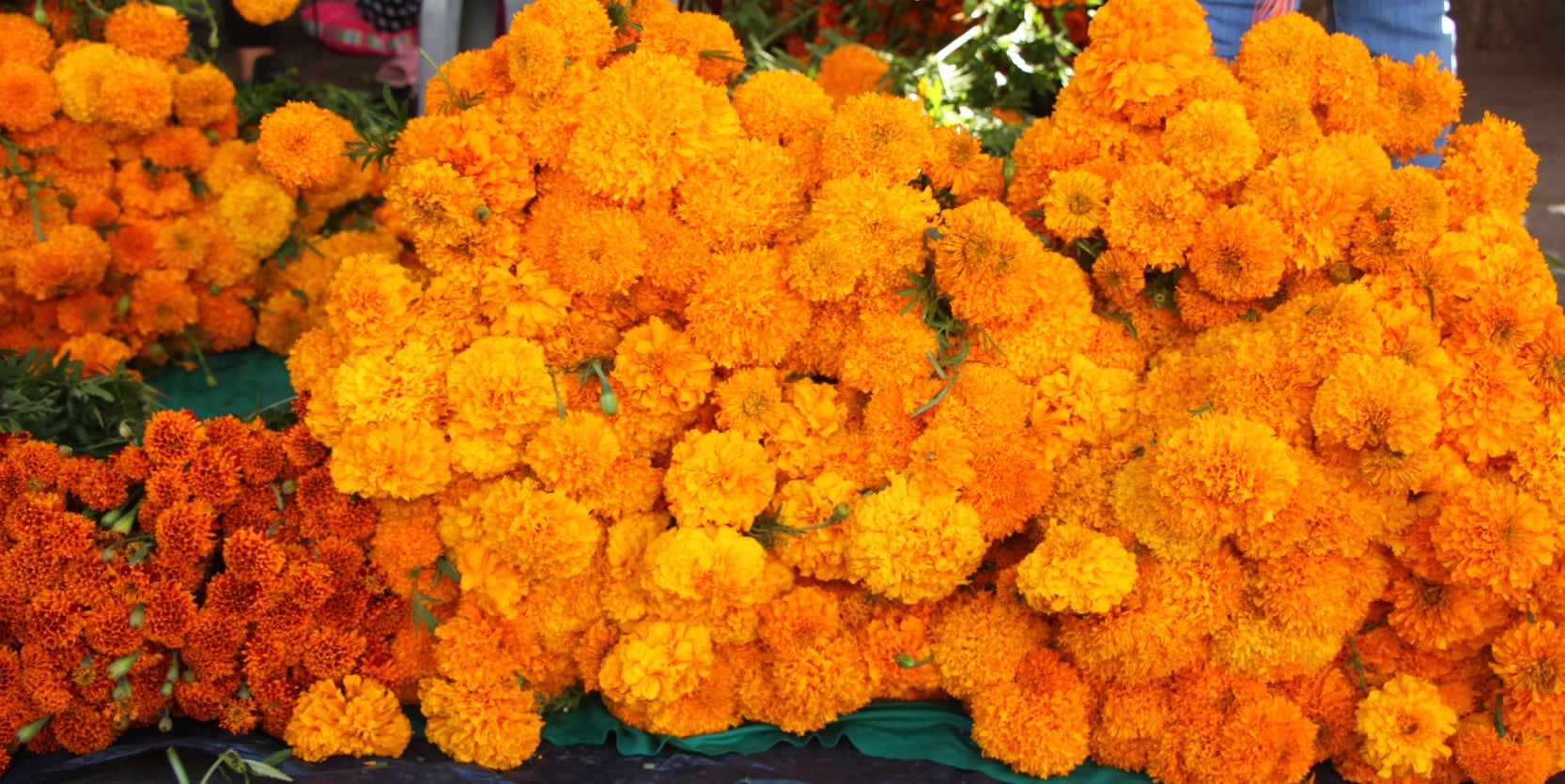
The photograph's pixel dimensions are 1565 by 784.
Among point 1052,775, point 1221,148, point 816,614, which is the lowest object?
point 1052,775

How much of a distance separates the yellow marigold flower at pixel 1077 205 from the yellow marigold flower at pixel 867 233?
22 cm

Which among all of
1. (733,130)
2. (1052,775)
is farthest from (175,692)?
(1052,775)

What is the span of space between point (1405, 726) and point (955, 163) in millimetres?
1233

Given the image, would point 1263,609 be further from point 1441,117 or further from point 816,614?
point 1441,117

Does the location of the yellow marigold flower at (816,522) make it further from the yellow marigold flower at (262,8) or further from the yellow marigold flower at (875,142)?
the yellow marigold flower at (262,8)

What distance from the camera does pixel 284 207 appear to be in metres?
3.07

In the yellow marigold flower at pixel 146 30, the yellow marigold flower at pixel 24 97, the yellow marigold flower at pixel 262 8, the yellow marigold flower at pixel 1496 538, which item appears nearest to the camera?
the yellow marigold flower at pixel 1496 538

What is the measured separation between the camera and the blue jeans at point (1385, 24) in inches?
107

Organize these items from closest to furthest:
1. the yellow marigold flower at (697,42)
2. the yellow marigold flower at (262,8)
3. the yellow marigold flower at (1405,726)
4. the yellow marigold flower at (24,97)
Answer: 1. the yellow marigold flower at (1405,726)
2. the yellow marigold flower at (697,42)
3. the yellow marigold flower at (24,97)
4. the yellow marigold flower at (262,8)

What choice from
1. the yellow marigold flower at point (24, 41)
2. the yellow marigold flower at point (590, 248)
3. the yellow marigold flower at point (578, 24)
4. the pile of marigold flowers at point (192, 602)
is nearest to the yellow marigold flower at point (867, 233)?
the yellow marigold flower at point (590, 248)

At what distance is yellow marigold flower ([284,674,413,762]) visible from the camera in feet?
6.50

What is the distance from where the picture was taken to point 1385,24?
9.25 ft

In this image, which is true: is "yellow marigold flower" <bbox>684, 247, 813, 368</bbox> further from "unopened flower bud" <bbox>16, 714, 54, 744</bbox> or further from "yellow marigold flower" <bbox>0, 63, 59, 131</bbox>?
"yellow marigold flower" <bbox>0, 63, 59, 131</bbox>

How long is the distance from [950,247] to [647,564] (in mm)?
743
